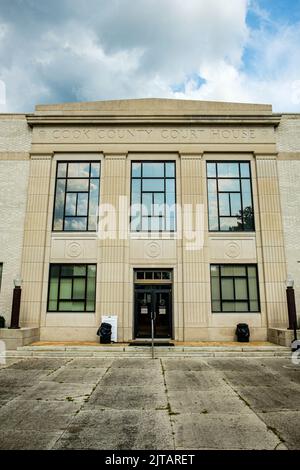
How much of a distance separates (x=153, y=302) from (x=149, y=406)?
29.3ft

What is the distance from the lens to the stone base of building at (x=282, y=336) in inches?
498

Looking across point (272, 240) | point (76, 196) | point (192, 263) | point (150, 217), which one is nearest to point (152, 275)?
point (192, 263)

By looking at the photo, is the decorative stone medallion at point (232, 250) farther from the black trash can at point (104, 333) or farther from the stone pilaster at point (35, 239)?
the stone pilaster at point (35, 239)

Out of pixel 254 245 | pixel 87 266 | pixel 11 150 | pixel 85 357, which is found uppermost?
pixel 11 150

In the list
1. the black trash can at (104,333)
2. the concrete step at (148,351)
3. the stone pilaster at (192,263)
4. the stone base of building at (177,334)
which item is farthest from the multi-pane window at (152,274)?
the concrete step at (148,351)

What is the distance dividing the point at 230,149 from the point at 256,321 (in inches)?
358

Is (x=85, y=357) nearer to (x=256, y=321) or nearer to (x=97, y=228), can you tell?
(x=97, y=228)

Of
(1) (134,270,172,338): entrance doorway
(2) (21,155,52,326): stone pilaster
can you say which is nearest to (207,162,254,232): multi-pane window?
(1) (134,270,172,338): entrance doorway

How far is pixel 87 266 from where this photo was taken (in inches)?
604

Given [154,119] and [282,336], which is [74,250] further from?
[282,336]

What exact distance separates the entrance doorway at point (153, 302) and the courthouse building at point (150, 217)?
5 cm

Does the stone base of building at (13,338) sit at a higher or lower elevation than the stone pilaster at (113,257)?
lower
